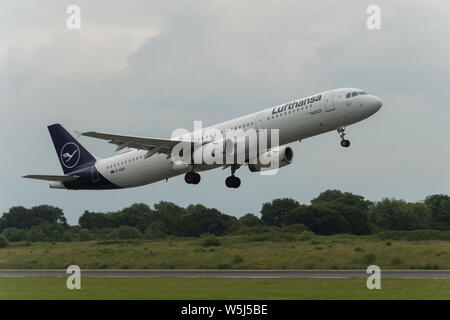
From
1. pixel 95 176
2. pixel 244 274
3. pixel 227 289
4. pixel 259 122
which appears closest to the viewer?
pixel 227 289

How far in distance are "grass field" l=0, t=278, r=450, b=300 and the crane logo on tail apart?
20.0 meters

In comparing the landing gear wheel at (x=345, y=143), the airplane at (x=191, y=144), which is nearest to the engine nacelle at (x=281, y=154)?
the airplane at (x=191, y=144)

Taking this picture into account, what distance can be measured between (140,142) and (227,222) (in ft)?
70.8

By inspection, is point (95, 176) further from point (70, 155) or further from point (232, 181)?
point (232, 181)

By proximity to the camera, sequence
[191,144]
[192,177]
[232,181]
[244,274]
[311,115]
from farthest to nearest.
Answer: [232,181], [192,177], [191,144], [311,115], [244,274]

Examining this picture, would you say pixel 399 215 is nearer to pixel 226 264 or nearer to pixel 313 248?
pixel 313 248

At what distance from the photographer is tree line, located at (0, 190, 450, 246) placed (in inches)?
2697

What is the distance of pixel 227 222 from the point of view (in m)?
70.6

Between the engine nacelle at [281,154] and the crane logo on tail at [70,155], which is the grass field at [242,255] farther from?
the crane logo on tail at [70,155]

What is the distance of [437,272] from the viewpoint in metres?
45.3

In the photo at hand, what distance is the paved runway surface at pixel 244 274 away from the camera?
43.4 m

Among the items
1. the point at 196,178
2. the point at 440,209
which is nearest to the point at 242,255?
the point at 196,178
